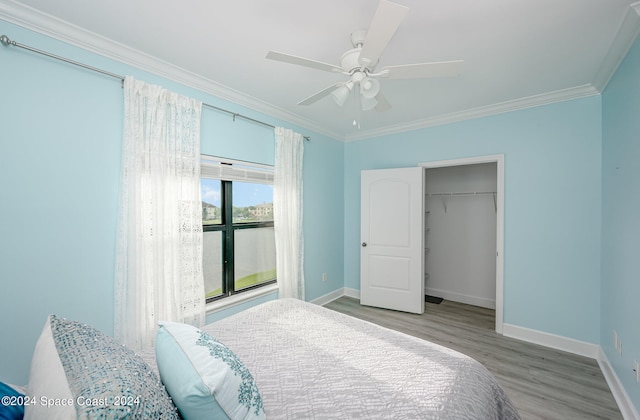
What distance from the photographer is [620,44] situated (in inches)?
73.0

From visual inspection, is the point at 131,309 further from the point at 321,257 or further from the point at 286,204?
the point at 321,257

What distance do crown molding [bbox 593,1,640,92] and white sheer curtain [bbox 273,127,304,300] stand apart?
283 centimetres

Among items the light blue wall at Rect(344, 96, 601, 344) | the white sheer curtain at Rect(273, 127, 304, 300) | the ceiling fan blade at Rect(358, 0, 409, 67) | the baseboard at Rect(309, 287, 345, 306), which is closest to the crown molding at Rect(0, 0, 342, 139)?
the white sheer curtain at Rect(273, 127, 304, 300)

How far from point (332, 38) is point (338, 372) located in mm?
2095

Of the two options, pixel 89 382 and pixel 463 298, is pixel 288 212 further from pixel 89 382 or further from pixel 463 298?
pixel 463 298

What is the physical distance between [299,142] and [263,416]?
2957mm

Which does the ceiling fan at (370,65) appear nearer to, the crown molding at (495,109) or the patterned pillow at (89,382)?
the patterned pillow at (89,382)

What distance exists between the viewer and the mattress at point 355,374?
41.5 inches

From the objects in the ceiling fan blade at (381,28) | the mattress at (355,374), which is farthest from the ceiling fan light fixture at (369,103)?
the mattress at (355,374)

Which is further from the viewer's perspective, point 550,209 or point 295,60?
point 550,209

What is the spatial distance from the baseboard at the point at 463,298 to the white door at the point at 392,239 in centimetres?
93

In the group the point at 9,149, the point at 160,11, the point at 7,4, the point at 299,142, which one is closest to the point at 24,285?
the point at 9,149

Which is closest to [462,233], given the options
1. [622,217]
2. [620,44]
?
[622,217]

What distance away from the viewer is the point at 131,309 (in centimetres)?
197
